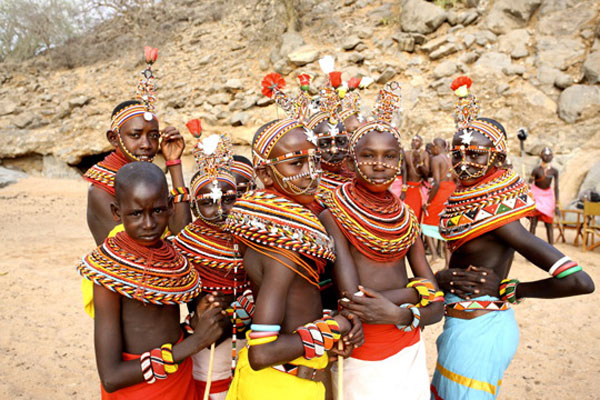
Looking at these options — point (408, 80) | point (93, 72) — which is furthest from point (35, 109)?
point (408, 80)

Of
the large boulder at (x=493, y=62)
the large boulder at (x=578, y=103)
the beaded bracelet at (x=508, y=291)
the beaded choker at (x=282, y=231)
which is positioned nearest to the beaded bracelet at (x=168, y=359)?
the beaded choker at (x=282, y=231)

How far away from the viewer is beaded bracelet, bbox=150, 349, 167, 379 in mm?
2000

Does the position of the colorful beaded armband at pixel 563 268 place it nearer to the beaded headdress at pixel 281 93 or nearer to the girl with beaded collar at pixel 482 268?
the girl with beaded collar at pixel 482 268

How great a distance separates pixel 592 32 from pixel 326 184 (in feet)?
48.8

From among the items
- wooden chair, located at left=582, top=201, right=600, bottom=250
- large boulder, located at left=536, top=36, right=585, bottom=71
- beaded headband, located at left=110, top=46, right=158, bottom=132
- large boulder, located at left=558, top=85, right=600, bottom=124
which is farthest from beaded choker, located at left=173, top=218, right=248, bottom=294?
large boulder, located at left=536, top=36, right=585, bottom=71

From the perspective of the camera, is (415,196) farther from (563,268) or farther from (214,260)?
(214,260)

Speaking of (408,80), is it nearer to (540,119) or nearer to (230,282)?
(540,119)

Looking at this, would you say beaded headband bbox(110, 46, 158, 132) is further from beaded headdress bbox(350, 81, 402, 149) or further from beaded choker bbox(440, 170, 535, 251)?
beaded choker bbox(440, 170, 535, 251)

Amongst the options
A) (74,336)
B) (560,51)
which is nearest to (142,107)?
(74,336)

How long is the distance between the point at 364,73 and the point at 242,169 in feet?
43.8

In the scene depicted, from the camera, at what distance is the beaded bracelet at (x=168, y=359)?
2.01m

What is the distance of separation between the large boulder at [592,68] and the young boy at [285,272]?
14270 mm

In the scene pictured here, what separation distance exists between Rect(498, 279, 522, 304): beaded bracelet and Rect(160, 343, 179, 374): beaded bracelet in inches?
73.4

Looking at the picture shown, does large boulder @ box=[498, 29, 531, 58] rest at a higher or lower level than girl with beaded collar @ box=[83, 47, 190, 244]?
higher
